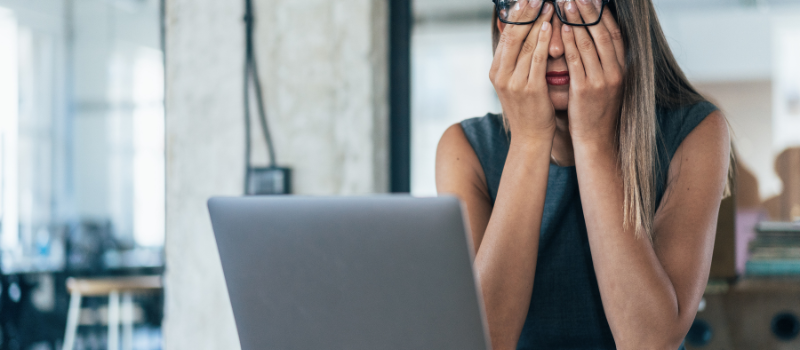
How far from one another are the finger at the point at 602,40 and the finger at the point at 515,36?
66 millimetres

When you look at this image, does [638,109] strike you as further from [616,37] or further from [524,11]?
[524,11]

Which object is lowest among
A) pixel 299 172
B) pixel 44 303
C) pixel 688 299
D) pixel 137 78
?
pixel 44 303

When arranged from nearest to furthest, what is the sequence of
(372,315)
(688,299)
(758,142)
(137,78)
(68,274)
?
(372,315) < (688,299) < (758,142) < (137,78) < (68,274)

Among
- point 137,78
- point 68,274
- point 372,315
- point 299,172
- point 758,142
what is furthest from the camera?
point 68,274

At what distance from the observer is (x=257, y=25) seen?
4.43 ft

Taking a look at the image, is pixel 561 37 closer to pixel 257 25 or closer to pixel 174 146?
pixel 257 25

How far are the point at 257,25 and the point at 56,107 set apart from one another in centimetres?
147

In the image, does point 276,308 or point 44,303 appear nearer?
point 276,308

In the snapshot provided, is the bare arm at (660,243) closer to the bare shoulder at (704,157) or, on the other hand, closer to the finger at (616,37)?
the bare shoulder at (704,157)

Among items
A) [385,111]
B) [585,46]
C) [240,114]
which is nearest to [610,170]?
[585,46]

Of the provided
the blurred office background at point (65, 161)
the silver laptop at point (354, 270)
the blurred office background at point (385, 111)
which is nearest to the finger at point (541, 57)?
the silver laptop at point (354, 270)

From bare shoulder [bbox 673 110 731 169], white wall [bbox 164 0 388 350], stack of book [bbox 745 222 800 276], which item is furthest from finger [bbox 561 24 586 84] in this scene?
stack of book [bbox 745 222 800 276]

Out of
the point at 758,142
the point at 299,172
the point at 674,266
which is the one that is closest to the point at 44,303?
the point at 299,172

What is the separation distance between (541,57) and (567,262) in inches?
14.3
